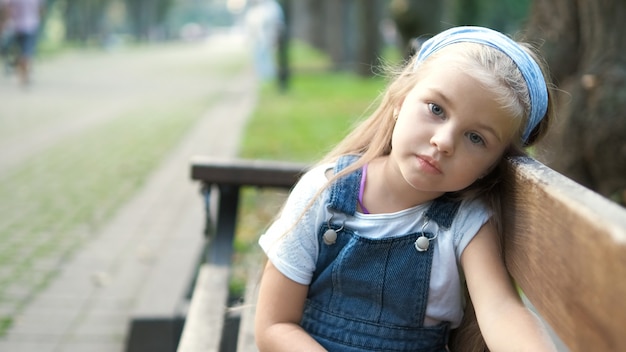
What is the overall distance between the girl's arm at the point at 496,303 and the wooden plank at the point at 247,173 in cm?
183

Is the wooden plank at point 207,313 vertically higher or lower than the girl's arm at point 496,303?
lower

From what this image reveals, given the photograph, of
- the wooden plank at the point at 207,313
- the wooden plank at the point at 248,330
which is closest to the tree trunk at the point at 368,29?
the wooden plank at the point at 207,313

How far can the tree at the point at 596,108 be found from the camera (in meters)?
3.71

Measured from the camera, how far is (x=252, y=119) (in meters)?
12.3

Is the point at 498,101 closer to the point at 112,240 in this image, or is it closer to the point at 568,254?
the point at 568,254

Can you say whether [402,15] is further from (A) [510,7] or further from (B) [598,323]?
(A) [510,7]

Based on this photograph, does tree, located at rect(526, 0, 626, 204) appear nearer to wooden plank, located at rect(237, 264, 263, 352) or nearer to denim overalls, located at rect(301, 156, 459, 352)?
wooden plank, located at rect(237, 264, 263, 352)

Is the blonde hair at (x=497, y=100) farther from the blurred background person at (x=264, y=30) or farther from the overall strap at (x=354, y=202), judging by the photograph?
the blurred background person at (x=264, y=30)

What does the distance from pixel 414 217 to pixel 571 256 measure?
30.3 inches

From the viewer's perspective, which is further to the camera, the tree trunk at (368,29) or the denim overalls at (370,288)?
the tree trunk at (368,29)

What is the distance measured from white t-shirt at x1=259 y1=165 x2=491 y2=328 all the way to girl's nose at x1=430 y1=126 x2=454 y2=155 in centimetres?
20

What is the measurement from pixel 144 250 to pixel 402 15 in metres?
7.19

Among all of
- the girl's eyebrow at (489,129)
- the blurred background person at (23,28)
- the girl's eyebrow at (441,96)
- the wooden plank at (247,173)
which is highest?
the girl's eyebrow at (441,96)

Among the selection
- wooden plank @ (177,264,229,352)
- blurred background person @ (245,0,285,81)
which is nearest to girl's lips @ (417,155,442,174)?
wooden plank @ (177,264,229,352)
